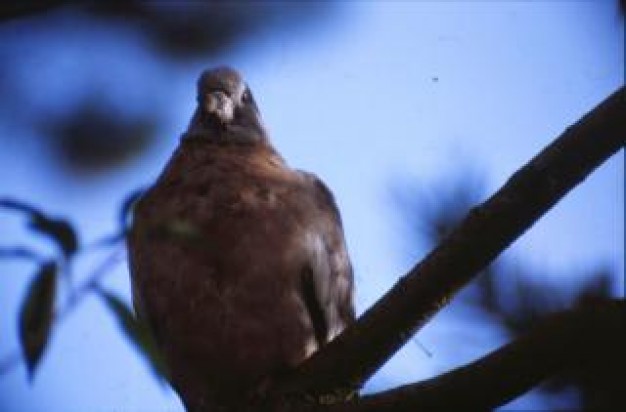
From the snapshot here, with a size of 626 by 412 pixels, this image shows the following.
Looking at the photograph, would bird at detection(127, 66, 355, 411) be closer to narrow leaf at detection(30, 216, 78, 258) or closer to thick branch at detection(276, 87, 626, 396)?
thick branch at detection(276, 87, 626, 396)

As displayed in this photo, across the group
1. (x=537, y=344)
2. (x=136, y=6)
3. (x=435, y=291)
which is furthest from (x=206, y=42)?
(x=435, y=291)

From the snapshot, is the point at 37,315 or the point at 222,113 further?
the point at 222,113

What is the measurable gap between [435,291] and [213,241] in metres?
1.53

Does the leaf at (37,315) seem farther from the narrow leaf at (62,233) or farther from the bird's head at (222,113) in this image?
the bird's head at (222,113)

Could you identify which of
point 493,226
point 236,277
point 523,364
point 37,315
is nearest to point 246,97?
point 236,277

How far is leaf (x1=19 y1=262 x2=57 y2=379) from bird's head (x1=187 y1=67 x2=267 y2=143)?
3394 mm

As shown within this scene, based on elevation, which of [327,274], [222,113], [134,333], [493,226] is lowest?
[134,333]

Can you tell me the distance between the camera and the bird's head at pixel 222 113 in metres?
5.52

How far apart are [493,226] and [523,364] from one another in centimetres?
66

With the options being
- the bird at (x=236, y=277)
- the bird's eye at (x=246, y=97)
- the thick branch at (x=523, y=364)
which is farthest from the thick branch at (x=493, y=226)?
the bird's eye at (x=246, y=97)

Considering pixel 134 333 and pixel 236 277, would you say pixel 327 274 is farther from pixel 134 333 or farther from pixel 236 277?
pixel 134 333

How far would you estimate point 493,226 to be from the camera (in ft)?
11.2

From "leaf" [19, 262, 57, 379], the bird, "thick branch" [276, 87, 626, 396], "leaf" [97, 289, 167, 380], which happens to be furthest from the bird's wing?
"leaf" [19, 262, 57, 379]

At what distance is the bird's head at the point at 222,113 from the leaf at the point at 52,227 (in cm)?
324
